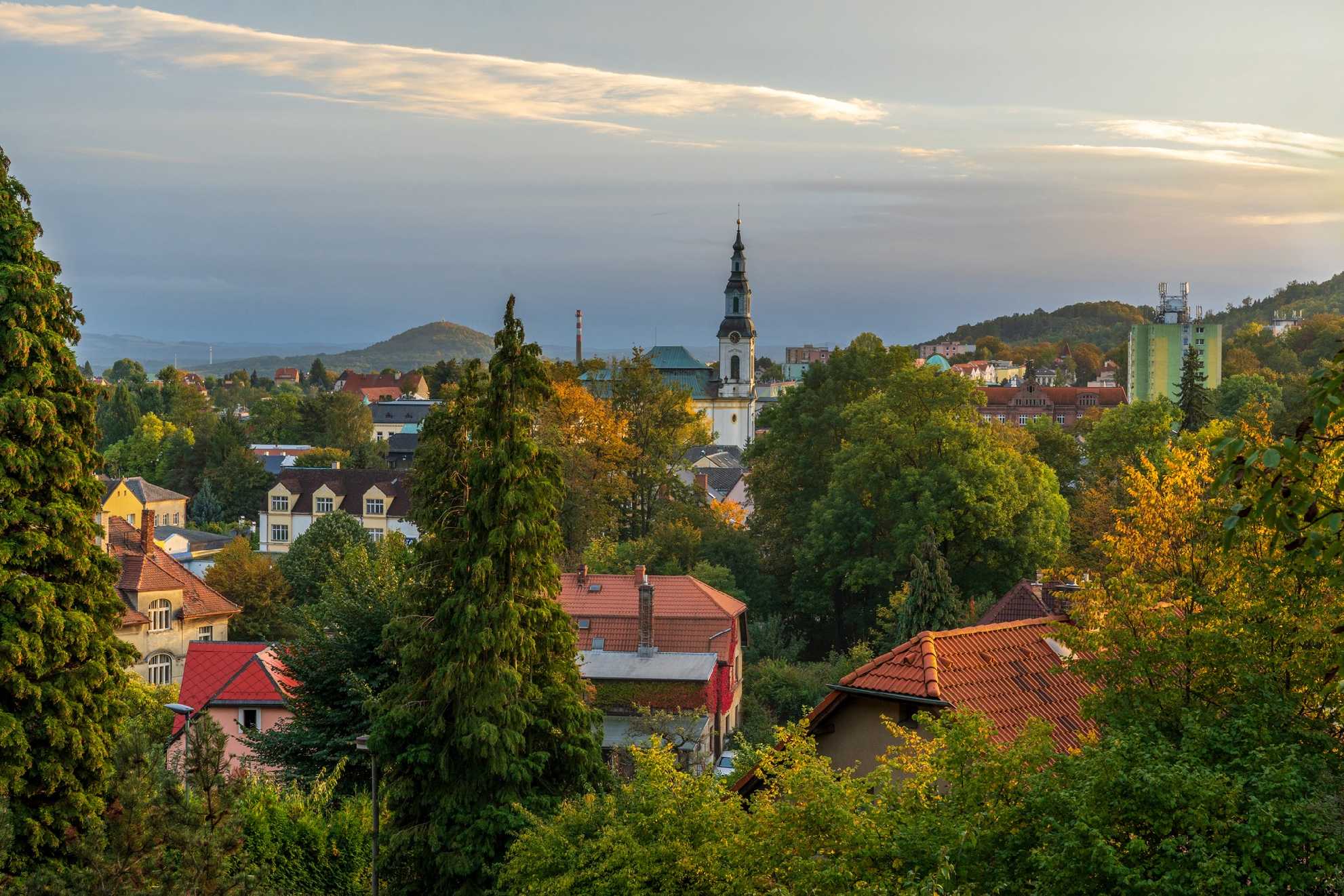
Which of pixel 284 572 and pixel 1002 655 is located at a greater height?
pixel 1002 655

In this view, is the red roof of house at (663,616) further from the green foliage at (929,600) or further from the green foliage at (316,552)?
the green foliage at (316,552)

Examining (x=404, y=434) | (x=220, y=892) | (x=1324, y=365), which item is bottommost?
(x=404, y=434)

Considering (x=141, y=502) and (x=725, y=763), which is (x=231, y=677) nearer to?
(x=725, y=763)

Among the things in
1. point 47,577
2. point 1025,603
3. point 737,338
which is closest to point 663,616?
point 1025,603

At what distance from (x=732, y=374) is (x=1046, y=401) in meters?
49.4

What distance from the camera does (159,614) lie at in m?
46.6

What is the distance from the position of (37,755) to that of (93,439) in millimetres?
4254

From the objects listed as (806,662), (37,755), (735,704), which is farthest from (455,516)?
(806,662)

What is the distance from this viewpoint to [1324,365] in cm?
611

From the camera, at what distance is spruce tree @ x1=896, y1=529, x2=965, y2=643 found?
35625 mm

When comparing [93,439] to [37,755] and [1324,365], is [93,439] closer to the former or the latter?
[37,755]

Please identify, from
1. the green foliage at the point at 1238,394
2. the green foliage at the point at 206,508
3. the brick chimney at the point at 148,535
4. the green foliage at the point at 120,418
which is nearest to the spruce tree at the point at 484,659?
the brick chimney at the point at 148,535

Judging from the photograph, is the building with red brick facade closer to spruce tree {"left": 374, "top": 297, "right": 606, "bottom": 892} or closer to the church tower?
the church tower

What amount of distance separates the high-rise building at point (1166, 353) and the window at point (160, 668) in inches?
4399
